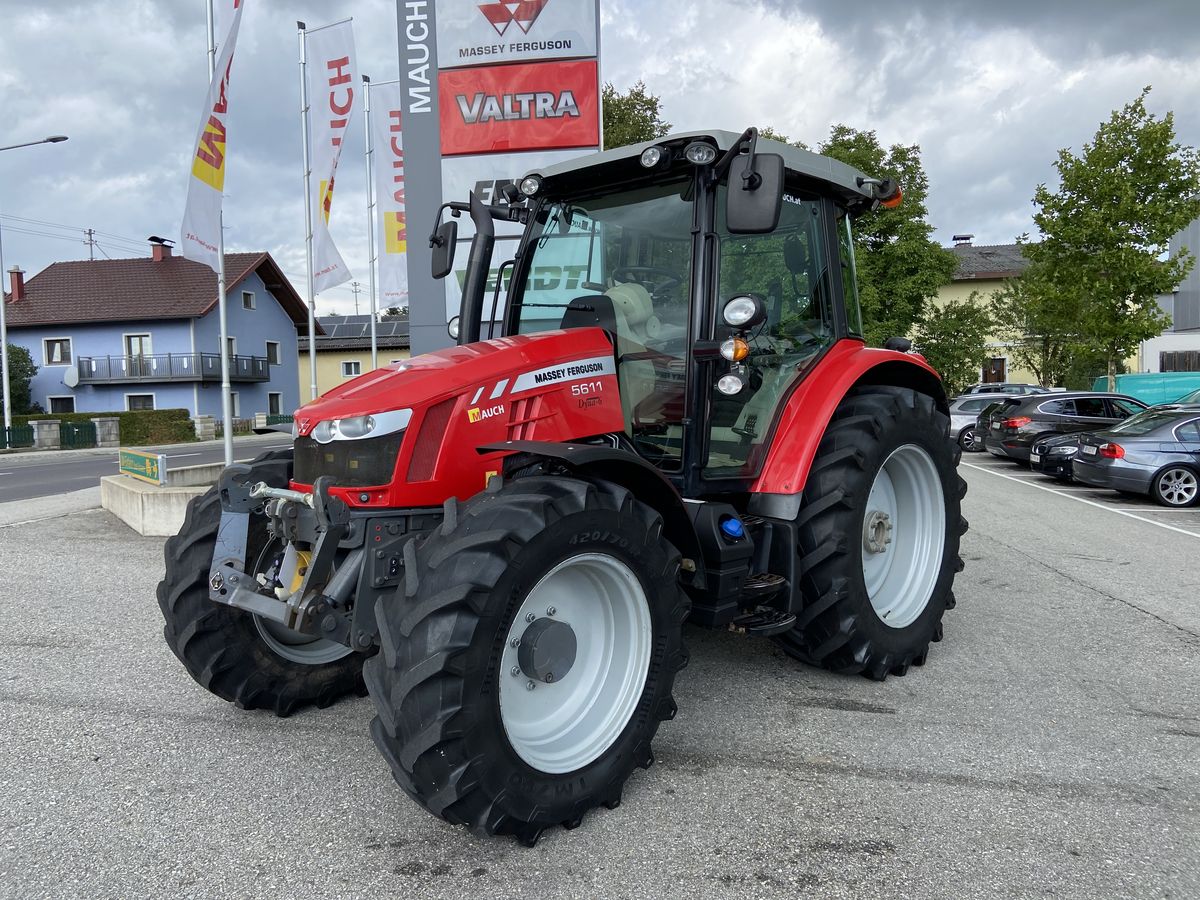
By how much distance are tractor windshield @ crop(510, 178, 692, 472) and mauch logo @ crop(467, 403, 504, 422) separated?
769 mm

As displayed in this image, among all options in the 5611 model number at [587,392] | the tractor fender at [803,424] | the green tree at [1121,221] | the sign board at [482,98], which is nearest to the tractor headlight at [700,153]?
the 5611 model number at [587,392]

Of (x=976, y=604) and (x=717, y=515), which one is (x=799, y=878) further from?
(x=976, y=604)

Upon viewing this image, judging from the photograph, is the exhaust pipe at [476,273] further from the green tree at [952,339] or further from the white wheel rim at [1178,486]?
the green tree at [952,339]

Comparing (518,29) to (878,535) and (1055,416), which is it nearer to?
(878,535)

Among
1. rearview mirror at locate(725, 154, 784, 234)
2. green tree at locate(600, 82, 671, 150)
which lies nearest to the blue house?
green tree at locate(600, 82, 671, 150)

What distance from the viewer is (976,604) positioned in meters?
6.01

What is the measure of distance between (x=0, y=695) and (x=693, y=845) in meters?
3.66

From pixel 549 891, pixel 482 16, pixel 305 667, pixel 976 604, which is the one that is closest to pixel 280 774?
pixel 305 667

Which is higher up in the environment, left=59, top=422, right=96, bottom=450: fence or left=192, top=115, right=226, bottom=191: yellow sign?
left=192, top=115, right=226, bottom=191: yellow sign

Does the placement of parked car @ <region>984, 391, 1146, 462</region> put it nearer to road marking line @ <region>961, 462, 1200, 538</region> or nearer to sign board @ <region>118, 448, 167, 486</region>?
road marking line @ <region>961, 462, 1200, 538</region>

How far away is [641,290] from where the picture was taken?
157 inches

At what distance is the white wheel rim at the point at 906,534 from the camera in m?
4.66

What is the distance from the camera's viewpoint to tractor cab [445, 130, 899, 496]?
380cm

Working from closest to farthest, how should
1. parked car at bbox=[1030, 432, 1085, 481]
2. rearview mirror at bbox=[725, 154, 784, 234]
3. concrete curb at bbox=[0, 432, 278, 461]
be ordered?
rearview mirror at bbox=[725, 154, 784, 234] → parked car at bbox=[1030, 432, 1085, 481] → concrete curb at bbox=[0, 432, 278, 461]
